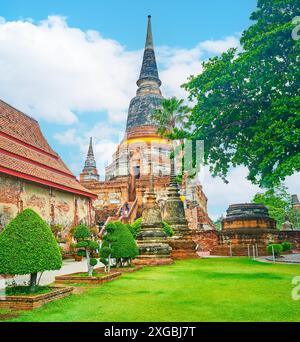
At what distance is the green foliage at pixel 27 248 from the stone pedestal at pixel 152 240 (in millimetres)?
7778

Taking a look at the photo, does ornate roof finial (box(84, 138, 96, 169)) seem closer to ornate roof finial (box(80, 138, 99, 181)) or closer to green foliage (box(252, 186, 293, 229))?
ornate roof finial (box(80, 138, 99, 181))

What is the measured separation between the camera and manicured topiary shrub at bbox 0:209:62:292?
609 centimetres

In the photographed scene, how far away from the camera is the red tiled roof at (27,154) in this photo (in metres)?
14.2

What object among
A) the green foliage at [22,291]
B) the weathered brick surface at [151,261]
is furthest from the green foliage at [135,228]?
the green foliage at [22,291]

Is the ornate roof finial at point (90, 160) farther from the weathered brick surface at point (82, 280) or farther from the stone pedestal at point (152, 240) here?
the weathered brick surface at point (82, 280)

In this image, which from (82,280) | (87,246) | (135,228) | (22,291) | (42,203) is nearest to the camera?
(22,291)

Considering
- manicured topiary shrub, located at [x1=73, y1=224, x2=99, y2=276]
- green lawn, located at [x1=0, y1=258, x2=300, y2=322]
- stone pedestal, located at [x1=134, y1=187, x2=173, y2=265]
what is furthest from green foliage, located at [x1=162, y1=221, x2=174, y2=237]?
green lawn, located at [x1=0, y1=258, x2=300, y2=322]

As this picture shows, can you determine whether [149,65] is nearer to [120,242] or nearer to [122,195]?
[122,195]

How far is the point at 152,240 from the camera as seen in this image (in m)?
15.1

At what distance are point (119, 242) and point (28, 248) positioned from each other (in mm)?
5488

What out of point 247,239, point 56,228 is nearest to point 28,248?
point 56,228

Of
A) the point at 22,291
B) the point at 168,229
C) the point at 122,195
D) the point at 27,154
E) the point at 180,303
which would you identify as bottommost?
the point at 180,303
